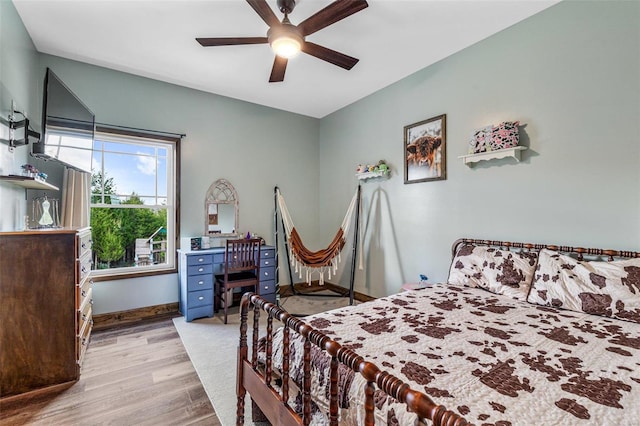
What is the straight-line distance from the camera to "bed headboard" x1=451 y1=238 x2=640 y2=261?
2.01 meters

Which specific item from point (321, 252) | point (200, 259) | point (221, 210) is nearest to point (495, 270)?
point (321, 252)

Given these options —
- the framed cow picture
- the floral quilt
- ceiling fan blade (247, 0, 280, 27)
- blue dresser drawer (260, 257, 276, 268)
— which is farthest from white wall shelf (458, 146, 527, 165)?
blue dresser drawer (260, 257, 276, 268)

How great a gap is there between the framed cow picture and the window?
2.93 meters

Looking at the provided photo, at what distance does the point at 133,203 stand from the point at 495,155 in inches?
158

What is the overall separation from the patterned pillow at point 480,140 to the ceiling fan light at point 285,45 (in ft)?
5.89

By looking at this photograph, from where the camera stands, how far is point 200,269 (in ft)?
11.3

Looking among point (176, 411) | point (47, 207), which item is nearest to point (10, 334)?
point (47, 207)

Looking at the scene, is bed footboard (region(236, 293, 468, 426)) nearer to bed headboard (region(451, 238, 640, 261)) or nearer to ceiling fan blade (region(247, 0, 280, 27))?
ceiling fan blade (region(247, 0, 280, 27))

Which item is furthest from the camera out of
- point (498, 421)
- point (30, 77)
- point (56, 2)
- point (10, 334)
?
point (30, 77)

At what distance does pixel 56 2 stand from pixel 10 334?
252 centimetres

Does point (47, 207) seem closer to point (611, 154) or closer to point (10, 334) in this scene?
point (10, 334)

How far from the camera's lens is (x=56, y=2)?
91.2 inches

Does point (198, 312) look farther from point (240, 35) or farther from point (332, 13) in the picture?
point (332, 13)

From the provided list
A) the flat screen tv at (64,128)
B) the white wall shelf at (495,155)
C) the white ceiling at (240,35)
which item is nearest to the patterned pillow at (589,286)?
the white wall shelf at (495,155)
